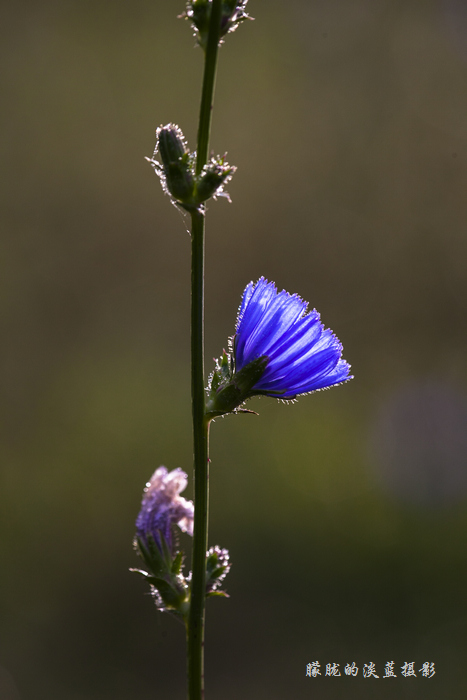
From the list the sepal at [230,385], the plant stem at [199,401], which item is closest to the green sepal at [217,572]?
the plant stem at [199,401]

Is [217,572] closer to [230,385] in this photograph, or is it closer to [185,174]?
[230,385]

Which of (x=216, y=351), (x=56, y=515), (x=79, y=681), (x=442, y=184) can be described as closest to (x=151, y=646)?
(x=79, y=681)

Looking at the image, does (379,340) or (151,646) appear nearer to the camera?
(151,646)

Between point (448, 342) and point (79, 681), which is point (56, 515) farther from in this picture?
point (448, 342)

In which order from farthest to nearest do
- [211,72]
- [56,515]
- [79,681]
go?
[56,515], [79,681], [211,72]

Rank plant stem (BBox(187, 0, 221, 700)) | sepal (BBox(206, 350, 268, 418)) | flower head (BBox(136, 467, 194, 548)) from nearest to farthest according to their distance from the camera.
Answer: plant stem (BBox(187, 0, 221, 700)) → sepal (BBox(206, 350, 268, 418)) → flower head (BBox(136, 467, 194, 548))

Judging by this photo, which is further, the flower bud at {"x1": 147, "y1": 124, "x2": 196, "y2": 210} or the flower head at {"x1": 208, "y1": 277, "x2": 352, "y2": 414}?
the flower head at {"x1": 208, "y1": 277, "x2": 352, "y2": 414}

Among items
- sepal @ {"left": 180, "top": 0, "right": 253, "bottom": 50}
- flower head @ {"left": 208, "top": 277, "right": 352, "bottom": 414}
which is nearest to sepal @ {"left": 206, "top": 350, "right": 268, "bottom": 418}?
flower head @ {"left": 208, "top": 277, "right": 352, "bottom": 414}

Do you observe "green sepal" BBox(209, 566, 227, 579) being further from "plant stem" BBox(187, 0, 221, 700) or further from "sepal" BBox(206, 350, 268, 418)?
"sepal" BBox(206, 350, 268, 418)

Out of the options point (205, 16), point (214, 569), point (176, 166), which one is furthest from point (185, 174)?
point (214, 569)
